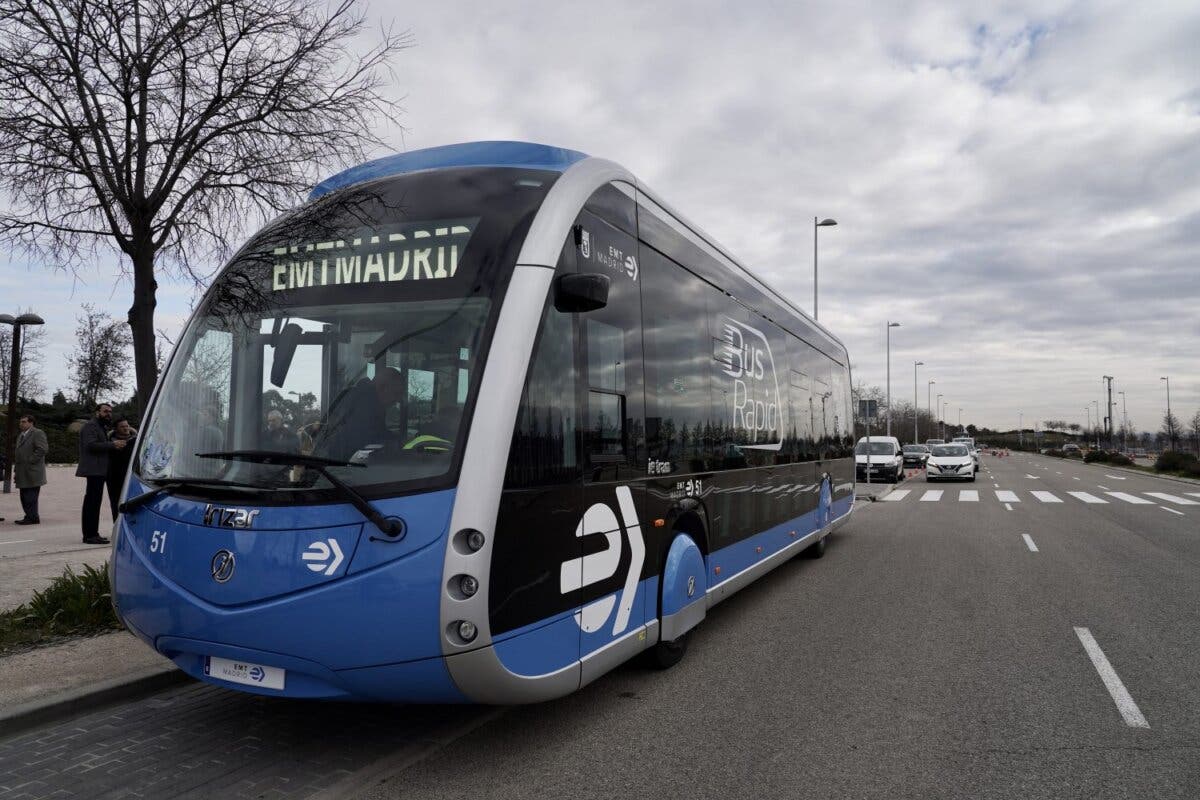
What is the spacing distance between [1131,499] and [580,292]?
2506 centimetres

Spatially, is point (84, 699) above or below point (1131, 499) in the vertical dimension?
above

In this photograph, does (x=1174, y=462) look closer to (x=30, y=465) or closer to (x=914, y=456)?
(x=914, y=456)

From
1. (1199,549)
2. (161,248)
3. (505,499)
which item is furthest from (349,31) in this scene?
(1199,549)

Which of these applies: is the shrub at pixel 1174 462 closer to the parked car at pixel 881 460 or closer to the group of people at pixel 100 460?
the parked car at pixel 881 460

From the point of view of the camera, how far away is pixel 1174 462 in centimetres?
4131

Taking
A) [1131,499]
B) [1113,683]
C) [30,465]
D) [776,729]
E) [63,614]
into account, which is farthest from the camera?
[1131,499]

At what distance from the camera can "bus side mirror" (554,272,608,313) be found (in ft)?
13.9

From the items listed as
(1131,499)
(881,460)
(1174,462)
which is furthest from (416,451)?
(1174,462)

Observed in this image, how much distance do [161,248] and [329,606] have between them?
6243mm

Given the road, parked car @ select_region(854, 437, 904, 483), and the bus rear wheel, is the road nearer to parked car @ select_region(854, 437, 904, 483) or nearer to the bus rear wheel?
the bus rear wheel

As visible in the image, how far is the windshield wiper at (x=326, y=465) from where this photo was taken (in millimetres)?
3641

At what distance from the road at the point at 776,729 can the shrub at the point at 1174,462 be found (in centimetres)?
3885

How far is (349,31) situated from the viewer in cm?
827

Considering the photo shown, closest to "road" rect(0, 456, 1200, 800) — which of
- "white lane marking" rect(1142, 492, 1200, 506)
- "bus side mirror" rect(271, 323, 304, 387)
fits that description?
"bus side mirror" rect(271, 323, 304, 387)
